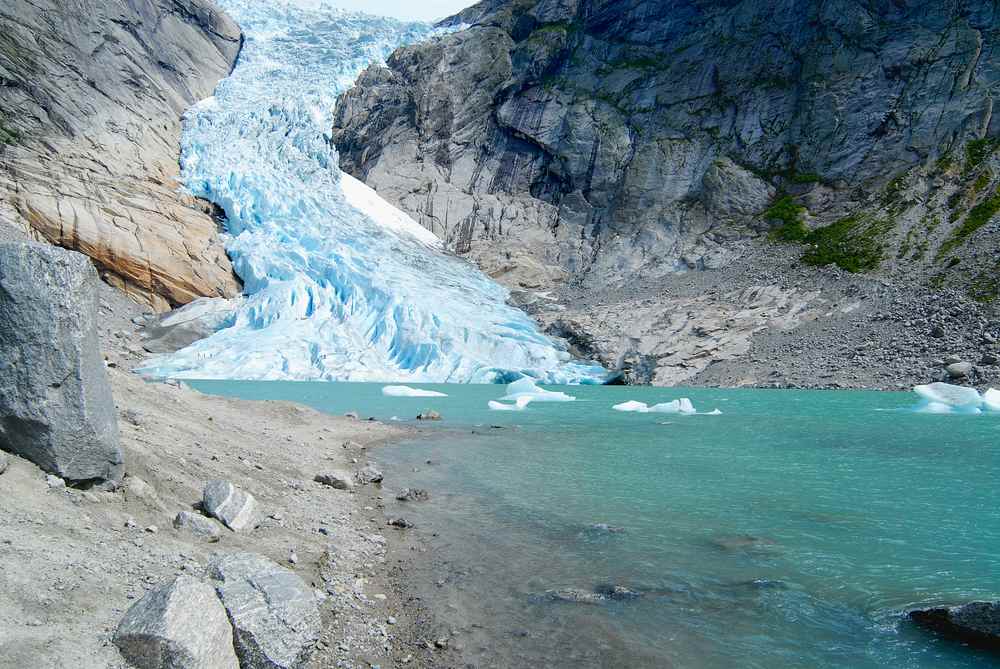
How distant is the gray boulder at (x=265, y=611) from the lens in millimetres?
2957

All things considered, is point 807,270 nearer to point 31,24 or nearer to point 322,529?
point 322,529

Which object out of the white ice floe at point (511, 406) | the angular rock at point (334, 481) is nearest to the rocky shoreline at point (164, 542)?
the angular rock at point (334, 481)

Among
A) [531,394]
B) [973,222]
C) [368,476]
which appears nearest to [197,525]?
[368,476]

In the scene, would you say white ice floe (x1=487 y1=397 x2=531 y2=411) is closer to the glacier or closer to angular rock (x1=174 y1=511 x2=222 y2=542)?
the glacier

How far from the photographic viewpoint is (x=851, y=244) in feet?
105

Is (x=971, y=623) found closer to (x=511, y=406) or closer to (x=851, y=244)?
(x=511, y=406)

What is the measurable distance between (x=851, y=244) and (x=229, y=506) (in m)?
33.7

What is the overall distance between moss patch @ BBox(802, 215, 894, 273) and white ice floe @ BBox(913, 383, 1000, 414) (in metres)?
14.8

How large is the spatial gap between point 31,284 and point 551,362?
85.1 ft

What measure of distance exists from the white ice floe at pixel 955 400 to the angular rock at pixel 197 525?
17.0m

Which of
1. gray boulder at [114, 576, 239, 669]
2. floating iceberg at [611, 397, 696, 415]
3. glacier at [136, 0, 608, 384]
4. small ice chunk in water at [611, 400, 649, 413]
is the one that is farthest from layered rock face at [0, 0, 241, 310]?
gray boulder at [114, 576, 239, 669]

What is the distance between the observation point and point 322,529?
5.62 metres

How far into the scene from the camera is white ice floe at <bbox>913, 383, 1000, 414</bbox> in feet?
52.4

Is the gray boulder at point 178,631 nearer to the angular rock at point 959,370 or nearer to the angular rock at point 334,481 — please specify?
the angular rock at point 334,481
